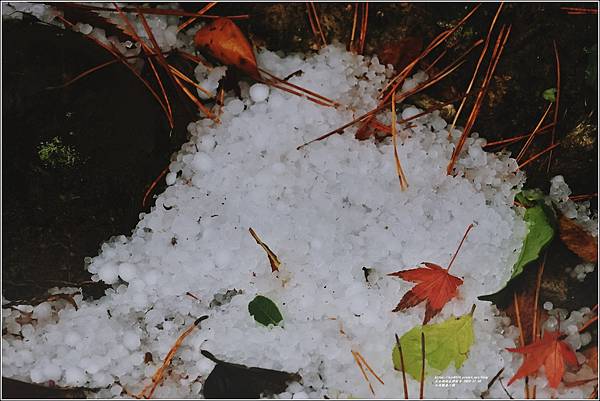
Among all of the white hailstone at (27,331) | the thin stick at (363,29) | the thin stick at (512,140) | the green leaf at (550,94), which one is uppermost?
the thin stick at (363,29)

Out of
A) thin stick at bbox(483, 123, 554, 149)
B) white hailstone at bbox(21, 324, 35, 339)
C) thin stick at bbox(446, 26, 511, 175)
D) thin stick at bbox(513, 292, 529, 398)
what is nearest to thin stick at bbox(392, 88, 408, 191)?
thin stick at bbox(446, 26, 511, 175)

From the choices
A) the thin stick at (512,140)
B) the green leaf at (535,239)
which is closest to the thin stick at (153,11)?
the thin stick at (512,140)

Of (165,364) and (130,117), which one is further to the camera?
(165,364)

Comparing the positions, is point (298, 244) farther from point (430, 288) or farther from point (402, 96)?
point (402, 96)

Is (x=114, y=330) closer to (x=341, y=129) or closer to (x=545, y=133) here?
(x=341, y=129)

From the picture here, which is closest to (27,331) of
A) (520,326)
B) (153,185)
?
(153,185)

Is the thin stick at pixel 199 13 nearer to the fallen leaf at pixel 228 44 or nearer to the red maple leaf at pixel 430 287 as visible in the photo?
the fallen leaf at pixel 228 44
